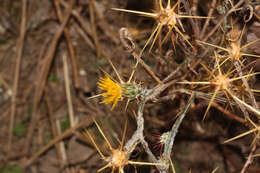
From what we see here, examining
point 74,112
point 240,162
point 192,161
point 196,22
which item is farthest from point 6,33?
point 240,162

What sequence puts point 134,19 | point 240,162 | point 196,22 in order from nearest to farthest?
point 196,22, point 240,162, point 134,19

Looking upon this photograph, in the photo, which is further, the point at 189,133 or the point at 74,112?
the point at 74,112

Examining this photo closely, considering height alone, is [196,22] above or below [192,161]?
above

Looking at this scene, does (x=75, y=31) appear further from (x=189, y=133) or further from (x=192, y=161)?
(x=192, y=161)

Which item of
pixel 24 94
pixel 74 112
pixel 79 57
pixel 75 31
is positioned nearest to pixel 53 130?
pixel 74 112

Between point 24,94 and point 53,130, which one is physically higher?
point 24,94

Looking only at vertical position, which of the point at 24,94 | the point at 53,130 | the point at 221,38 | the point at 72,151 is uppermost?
the point at 221,38

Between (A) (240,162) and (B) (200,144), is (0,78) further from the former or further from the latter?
(A) (240,162)

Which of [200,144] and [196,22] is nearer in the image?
[196,22]

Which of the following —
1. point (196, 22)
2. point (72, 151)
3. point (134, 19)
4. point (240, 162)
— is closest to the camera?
point (196, 22)
